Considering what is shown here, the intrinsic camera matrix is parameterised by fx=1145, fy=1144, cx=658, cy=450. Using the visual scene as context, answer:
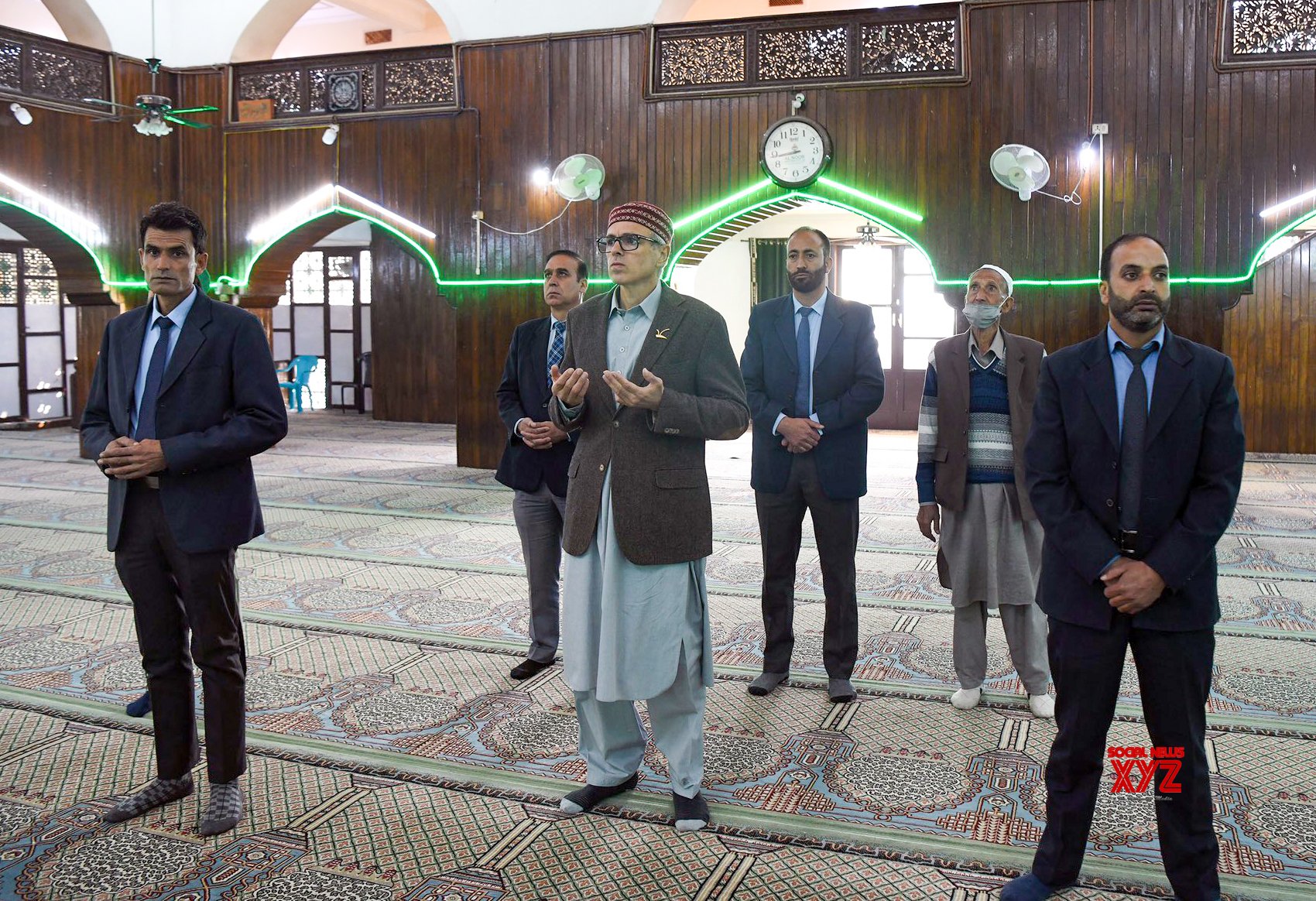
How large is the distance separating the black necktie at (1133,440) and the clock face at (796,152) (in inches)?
255

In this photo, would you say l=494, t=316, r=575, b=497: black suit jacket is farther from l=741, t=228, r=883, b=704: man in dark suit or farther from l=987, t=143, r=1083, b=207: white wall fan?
l=987, t=143, r=1083, b=207: white wall fan

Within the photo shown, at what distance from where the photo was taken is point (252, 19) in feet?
34.1

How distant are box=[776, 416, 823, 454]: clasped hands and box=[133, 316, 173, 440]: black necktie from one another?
1.90 metres

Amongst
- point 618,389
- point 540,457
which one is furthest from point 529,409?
point 618,389

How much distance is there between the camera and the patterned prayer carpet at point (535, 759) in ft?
8.62

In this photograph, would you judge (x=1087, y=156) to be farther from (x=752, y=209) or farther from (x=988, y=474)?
(x=988, y=474)

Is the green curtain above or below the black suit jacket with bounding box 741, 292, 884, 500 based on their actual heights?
above

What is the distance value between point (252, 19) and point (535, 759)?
9.16 meters

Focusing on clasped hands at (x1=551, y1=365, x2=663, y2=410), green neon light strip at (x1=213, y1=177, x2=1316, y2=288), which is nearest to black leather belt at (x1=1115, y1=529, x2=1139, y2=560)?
clasped hands at (x1=551, y1=365, x2=663, y2=410)

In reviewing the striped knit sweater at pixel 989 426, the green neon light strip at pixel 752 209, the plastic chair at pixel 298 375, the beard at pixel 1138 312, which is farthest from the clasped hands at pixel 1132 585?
the plastic chair at pixel 298 375

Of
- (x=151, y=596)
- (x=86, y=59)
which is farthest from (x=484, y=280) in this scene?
(x=151, y=596)

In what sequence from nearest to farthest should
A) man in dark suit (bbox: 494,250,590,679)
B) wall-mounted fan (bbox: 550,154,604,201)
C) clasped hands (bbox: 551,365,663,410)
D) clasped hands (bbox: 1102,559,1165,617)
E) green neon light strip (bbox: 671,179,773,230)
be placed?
clasped hands (bbox: 1102,559,1165,617) → clasped hands (bbox: 551,365,663,410) → man in dark suit (bbox: 494,250,590,679) → green neon light strip (bbox: 671,179,773,230) → wall-mounted fan (bbox: 550,154,604,201)

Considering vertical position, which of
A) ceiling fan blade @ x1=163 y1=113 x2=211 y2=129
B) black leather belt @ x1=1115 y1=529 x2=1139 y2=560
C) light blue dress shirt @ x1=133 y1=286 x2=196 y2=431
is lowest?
black leather belt @ x1=1115 y1=529 x2=1139 y2=560

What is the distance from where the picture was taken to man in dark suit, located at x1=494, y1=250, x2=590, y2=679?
13.2 feet
